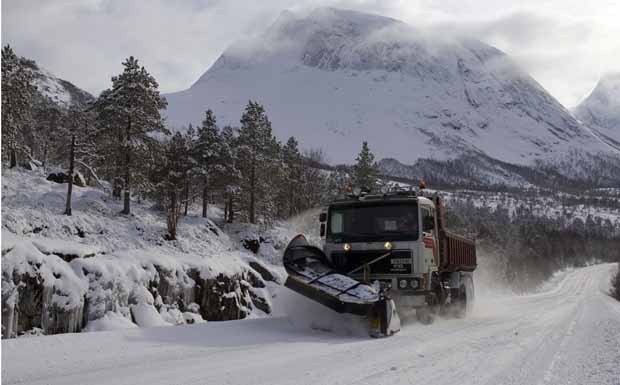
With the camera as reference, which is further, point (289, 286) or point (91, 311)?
point (91, 311)

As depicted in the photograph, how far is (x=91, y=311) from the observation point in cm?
1457

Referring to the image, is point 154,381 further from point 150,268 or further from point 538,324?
point 150,268

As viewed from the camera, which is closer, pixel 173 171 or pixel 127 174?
pixel 127 174

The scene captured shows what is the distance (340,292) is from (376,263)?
2.09 meters

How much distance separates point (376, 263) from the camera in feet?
38.7

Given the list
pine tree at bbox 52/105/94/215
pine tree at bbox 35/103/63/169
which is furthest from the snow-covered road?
pine tree at bbox 35/103/63/169

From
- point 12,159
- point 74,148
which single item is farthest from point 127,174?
point 12,159

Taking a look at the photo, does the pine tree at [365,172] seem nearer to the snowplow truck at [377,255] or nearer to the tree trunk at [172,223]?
the tree trunk at [172,223]

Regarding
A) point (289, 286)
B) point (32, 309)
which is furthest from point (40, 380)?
point (32, 309)

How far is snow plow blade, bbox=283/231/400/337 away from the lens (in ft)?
31.7

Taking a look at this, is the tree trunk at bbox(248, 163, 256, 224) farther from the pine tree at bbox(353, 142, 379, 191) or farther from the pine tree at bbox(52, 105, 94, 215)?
the pine tree at bbox(52, 105, 94, 215)

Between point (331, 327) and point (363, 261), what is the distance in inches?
73.7

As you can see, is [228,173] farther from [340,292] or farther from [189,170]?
[340,292]

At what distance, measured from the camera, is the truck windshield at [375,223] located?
12.0 metres
